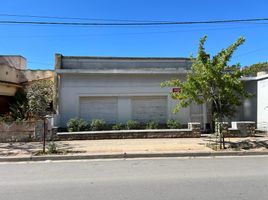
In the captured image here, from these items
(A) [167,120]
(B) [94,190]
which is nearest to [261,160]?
(B) [94,190]

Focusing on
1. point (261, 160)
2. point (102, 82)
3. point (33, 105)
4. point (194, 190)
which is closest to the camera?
point (194, 190)

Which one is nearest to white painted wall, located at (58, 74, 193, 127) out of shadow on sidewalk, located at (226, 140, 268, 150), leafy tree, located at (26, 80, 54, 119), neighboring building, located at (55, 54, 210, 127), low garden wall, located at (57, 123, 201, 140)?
neighboring building, located at (55, 54, 210, 127)

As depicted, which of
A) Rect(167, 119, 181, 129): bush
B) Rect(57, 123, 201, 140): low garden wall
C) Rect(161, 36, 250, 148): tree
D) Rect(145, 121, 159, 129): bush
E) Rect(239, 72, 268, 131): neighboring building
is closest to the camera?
Rect(161, 36, 250, 148): tree

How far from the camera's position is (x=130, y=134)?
49.8 feet

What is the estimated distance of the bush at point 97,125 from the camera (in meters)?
16.3

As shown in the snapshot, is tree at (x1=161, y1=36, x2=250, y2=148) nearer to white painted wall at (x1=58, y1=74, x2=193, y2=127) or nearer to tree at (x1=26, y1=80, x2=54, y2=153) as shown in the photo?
white painted wall at (x1=58, y1=74, x2=193, y2=127)

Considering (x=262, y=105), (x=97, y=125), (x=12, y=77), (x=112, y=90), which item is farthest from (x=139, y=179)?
(x=12, y=77)

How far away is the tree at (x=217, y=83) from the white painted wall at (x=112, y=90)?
16.0 feet

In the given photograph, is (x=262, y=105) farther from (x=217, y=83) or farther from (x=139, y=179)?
(x=139, y=179)

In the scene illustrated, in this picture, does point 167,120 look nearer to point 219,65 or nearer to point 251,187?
point 219,65

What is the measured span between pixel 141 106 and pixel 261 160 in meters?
8.83

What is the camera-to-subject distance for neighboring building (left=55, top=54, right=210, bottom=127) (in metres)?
17.4

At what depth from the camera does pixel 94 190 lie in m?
6.54

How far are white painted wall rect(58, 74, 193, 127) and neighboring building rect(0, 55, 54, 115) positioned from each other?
645cm
